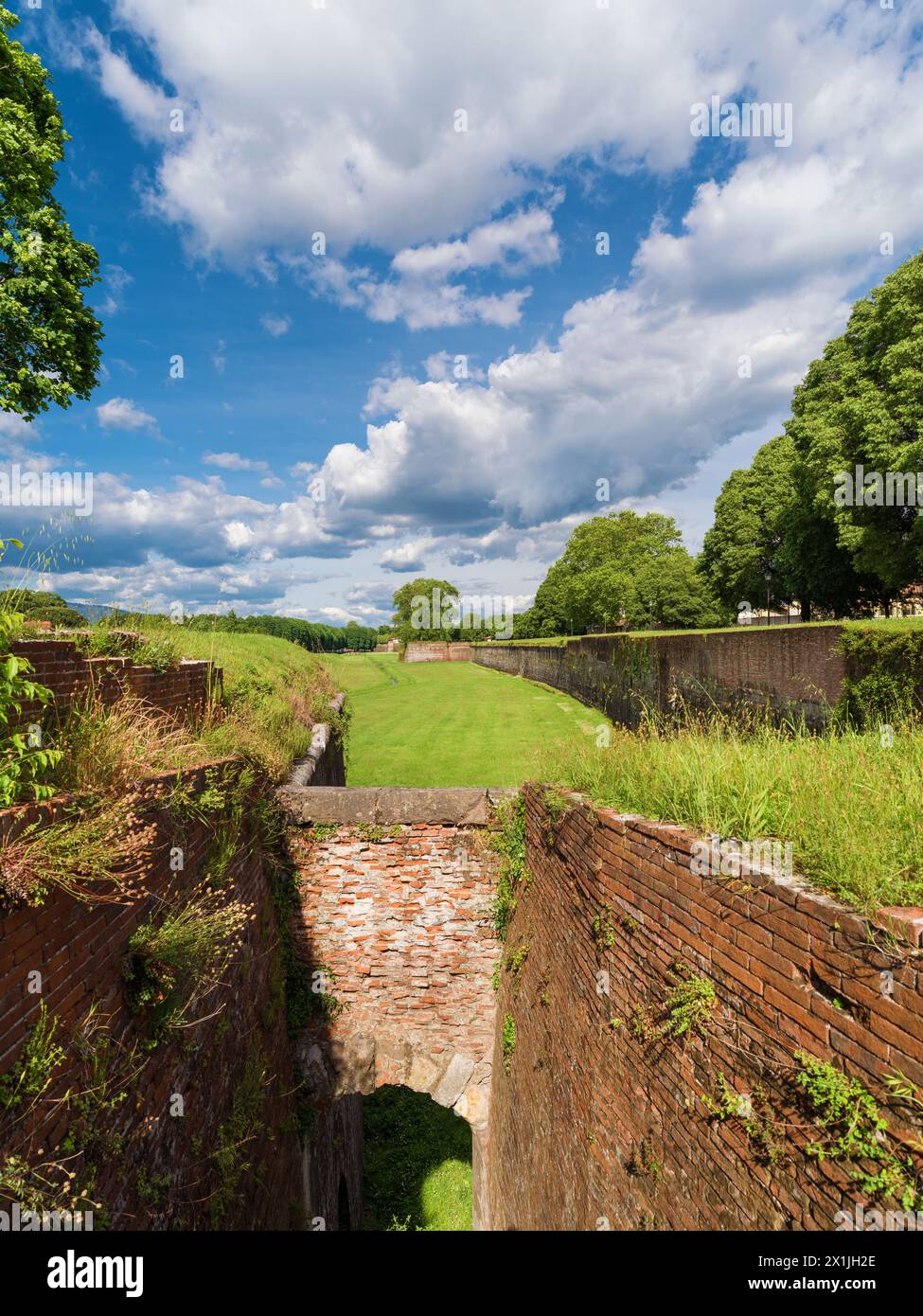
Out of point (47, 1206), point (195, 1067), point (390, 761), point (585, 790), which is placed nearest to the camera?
point (47, 1206)

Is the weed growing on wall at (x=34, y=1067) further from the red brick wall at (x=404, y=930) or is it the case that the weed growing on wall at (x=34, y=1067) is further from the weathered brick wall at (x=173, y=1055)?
the red brick wall at (x=404, y=930)

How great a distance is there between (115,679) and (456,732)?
12.8 m

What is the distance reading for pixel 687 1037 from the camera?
3.29 meters

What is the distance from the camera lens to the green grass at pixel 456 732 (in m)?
12.5

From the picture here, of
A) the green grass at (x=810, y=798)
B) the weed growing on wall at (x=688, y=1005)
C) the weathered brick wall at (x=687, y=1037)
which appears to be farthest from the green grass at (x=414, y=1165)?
the green grass at (x=810, y=798)

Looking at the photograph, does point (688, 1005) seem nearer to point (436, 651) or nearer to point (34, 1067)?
point (34, 1067)

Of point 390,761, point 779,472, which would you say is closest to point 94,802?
point 390,761

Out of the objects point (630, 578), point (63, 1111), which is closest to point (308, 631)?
point (630, 578)

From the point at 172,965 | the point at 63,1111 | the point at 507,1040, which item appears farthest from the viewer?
the point at 507,1040

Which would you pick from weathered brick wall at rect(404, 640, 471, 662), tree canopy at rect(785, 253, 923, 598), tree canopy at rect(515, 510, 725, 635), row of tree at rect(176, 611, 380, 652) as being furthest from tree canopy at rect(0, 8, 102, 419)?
weathered brick wall at rect(404, 640, 471, 662)

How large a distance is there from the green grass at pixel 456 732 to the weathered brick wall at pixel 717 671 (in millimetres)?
1506
